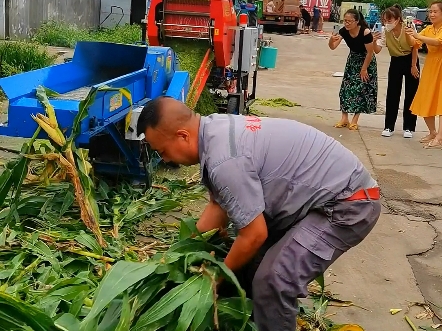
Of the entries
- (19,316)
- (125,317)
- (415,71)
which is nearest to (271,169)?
(125,317)

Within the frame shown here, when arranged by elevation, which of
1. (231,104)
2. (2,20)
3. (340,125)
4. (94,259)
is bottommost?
(94,259)

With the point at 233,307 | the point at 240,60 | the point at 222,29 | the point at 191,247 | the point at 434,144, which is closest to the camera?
the point at 233,307

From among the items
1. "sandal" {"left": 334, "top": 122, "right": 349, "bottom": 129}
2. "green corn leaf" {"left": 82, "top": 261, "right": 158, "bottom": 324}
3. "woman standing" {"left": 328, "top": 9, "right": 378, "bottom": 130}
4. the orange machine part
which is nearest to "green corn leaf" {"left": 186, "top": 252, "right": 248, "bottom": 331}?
"green corn leaf" {"left": 82, "top": 261, "right": 158, "bottom": 324}

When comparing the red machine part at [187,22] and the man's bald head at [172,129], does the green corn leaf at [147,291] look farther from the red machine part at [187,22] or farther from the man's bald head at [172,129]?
the red machine part at [187,22]

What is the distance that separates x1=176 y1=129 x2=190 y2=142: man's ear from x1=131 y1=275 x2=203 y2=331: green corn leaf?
64 centimetres

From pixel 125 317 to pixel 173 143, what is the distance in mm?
764

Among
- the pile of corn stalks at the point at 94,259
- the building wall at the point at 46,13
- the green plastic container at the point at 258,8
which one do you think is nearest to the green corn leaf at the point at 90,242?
the pile of corn stalks at the point at 94,259

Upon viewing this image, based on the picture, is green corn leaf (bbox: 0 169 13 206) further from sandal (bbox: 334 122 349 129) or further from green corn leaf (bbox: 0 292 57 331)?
sandal (bbox: 334 122 349 129)

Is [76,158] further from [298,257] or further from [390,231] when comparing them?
[390,231]

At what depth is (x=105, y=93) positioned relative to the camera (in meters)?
4.69

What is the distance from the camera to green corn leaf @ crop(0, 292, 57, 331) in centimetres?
273

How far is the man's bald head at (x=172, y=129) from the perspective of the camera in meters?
2.79

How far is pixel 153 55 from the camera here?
19.1 feet

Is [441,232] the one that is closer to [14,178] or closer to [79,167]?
[79,167]
